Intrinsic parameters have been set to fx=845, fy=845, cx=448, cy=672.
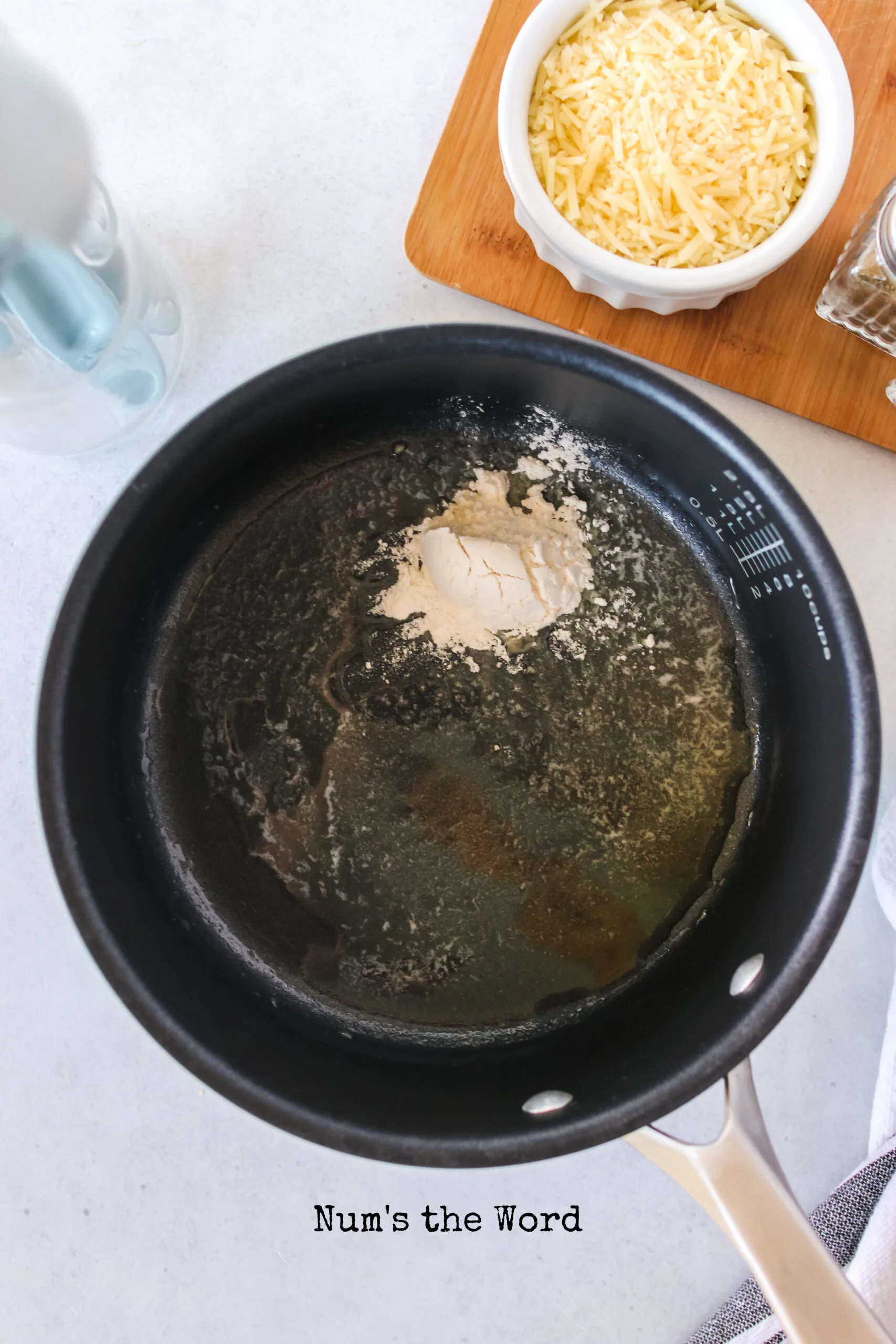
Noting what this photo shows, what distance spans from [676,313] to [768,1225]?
54 centimetres

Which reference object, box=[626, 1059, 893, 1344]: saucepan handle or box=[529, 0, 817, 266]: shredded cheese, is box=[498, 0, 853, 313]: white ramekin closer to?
box=[529, 0, 817, 266]: shredded cheese

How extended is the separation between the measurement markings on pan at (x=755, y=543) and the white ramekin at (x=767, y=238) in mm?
119

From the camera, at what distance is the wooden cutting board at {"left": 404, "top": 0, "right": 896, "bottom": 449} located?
22.3 inches

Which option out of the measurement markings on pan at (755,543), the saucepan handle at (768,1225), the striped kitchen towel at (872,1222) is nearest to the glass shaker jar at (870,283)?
the measurement markings on pan at (755,543)

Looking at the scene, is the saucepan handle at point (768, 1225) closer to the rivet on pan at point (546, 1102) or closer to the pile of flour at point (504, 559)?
the rivet on pan at point (546, 1102)

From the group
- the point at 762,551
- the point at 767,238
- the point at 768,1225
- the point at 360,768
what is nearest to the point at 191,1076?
the point at 360,768

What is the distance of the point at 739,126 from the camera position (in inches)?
19.7

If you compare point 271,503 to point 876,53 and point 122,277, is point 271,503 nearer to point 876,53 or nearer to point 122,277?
point 122,277

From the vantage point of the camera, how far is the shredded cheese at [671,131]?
19.6 inches

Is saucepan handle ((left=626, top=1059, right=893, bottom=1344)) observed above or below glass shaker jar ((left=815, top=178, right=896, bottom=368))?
below

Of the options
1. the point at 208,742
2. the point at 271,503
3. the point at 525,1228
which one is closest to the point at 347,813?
the point at 208,742

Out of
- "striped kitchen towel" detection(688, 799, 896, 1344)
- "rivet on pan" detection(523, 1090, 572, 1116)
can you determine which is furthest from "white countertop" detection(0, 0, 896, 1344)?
"rivet on pan" detection(523, 1090, 572, 1116)

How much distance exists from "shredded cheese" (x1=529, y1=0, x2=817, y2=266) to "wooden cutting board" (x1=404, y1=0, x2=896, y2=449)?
62 millimetres

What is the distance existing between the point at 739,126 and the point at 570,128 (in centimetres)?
10
